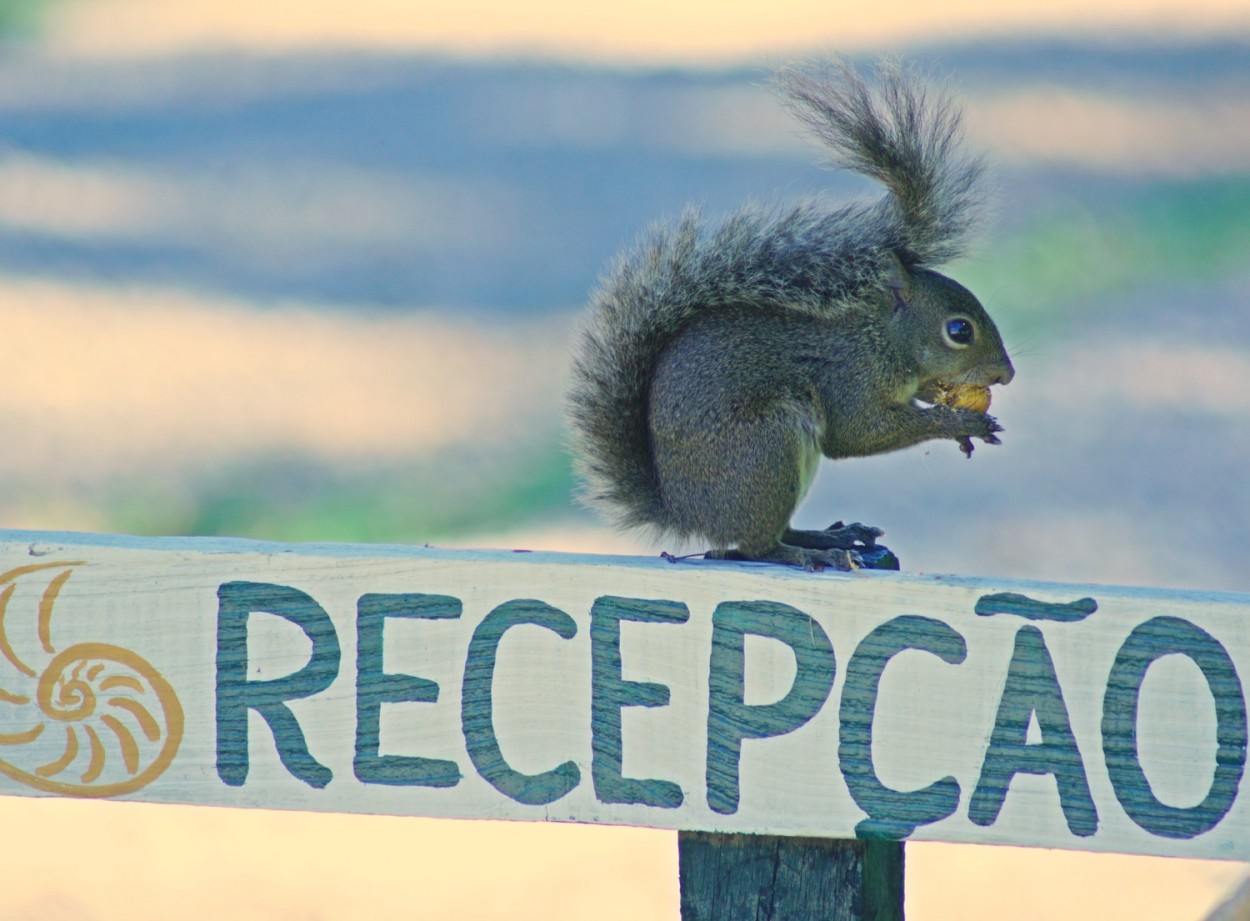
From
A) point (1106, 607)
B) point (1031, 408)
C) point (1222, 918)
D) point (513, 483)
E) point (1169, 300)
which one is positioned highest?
point (1169, 300)

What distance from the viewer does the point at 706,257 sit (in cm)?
163

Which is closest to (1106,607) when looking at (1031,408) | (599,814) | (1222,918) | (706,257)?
(599,814)

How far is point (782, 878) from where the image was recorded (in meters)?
1.34

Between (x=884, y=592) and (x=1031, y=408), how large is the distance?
2752 millimetres

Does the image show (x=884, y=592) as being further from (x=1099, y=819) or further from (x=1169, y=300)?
(x=1169, y=300)

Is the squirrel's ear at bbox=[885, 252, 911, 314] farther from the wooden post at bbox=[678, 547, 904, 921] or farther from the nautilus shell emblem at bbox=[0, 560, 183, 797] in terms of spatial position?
the nautilus shell emblem at bbox=[0, 560, 183, 797]

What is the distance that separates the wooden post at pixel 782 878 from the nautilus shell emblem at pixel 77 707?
449 millimetres

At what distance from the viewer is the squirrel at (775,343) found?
1620mm

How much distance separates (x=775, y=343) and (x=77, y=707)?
764 millimetres

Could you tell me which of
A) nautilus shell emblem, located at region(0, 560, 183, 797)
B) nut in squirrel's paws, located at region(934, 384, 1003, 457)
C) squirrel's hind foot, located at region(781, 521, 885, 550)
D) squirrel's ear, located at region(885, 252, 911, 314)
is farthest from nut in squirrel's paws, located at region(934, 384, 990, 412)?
nautilus shell emblem, located at region(0, 560, 183, 797)

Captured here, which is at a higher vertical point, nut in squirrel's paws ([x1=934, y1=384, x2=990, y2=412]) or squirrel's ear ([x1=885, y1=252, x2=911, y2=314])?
squirrel's ear ([x1=885, y1=252, x2=911, y2=314])

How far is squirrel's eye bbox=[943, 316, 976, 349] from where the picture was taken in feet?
6.13

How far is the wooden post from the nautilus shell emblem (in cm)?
45

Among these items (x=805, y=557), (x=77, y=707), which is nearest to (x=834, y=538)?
(x=805, y=557)
